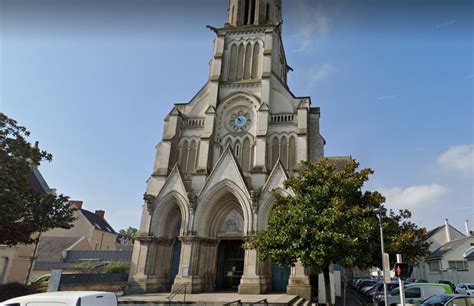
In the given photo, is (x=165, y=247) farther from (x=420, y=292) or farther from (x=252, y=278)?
(x=420, y=292)

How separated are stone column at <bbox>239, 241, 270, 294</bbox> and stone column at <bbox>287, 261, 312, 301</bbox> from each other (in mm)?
1904

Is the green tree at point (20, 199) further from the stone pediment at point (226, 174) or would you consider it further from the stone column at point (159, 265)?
the stone pediment at point (226, 174)

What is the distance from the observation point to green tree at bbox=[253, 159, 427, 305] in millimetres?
15758

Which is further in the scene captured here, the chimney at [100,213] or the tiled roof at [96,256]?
the chimney at [100,213]

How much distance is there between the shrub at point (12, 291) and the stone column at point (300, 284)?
1639 cm

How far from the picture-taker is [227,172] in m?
25.5

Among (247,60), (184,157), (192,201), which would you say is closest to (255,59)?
(247,60)

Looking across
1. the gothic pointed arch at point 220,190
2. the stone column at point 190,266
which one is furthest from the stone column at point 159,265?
the gothic pointed arch at point 220,190

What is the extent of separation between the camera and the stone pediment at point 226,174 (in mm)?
25109

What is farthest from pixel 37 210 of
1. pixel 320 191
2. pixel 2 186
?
Result: pixel 320 191

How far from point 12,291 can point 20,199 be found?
239 inches

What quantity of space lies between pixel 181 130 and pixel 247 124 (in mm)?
6445

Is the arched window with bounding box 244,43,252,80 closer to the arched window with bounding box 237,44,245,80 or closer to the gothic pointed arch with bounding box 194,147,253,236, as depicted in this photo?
the arched window with bounding box 237,44,245,80

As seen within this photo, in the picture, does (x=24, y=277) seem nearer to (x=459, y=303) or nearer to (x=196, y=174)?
(x=196, y=174)
